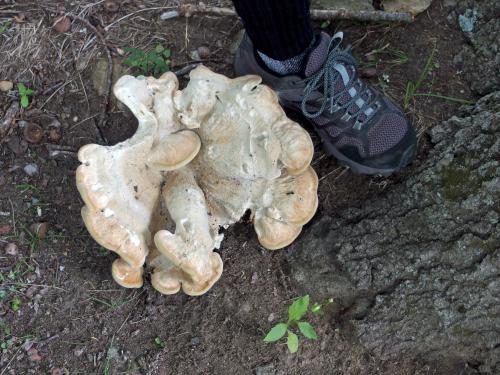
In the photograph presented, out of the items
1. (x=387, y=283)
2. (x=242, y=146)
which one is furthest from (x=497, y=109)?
(x=242, y=146)

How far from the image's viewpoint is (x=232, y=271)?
3408 millimetres

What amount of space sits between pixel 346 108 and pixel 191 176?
1067mm

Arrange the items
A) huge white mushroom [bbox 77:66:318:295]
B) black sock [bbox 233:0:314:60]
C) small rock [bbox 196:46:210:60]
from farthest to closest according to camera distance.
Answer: small rock [bbox 196:46:210:60]
huge white mushroom [bbox 77:66:318:295]
black sock [bbox 233:0:314:60]

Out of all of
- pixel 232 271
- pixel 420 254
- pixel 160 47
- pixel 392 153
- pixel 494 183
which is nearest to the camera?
pixel 494 183

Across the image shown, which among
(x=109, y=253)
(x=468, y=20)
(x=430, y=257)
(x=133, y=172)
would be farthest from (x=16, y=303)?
(x=468, y=20)

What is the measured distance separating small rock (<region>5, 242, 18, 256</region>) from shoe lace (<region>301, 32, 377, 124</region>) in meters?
2.13

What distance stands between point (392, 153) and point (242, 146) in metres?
0.99

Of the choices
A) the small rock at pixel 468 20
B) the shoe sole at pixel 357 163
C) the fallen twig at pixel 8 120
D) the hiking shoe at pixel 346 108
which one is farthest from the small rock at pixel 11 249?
the small rock at pixel 468 20

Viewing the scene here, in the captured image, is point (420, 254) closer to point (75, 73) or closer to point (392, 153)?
point (392, 153)

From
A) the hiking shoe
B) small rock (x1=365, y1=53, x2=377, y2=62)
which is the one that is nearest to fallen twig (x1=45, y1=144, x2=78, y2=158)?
the hiking shoe

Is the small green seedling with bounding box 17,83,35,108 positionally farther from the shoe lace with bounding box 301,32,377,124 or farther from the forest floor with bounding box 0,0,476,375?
the shoe lace with bounding box 301,32,377,124

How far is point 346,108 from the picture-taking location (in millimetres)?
3209

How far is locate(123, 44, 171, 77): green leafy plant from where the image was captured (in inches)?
141

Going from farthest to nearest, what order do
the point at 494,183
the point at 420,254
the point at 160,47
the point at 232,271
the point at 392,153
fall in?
1. the point at 160,47
2. the point at 232,271
3. the point at 392,153
4. the point at 420,254
5. the point at 494,183
